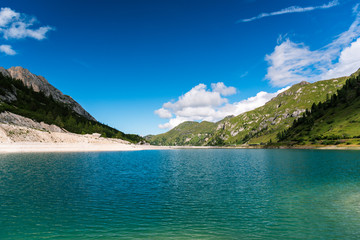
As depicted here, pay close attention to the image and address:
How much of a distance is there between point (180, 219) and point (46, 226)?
14349 millimetres

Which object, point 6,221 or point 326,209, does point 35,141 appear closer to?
point 6,221

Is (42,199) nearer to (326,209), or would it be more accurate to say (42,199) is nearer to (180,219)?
(180,219)

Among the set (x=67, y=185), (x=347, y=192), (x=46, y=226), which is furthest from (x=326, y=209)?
(x=67, y=185)

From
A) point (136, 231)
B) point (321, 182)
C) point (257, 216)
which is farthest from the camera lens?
point (321, 182)

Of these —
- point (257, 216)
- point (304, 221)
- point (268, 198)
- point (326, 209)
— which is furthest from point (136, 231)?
point (326, 209)

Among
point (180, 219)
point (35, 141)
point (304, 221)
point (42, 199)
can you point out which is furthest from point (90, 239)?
point (35, 141)

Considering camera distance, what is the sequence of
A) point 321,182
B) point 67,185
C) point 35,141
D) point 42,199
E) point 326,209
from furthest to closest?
point 35,141 < point 321,182 < point 67,185 < point 42,199 < point 326,209

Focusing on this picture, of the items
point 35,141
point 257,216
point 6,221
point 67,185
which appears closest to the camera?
point 6,221

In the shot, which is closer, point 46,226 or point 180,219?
point 46,226

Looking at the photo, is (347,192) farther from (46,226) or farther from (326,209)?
(46,226)

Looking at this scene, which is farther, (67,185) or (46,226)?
(67,185)

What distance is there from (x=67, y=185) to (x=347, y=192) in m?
52.6

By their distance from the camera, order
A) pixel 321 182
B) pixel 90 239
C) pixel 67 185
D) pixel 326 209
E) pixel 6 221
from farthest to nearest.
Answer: pixel 321 182
pixel 67 185
pixel 326 209
pixel 6 221
pixel 90 239

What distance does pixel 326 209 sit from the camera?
28.1 meters
